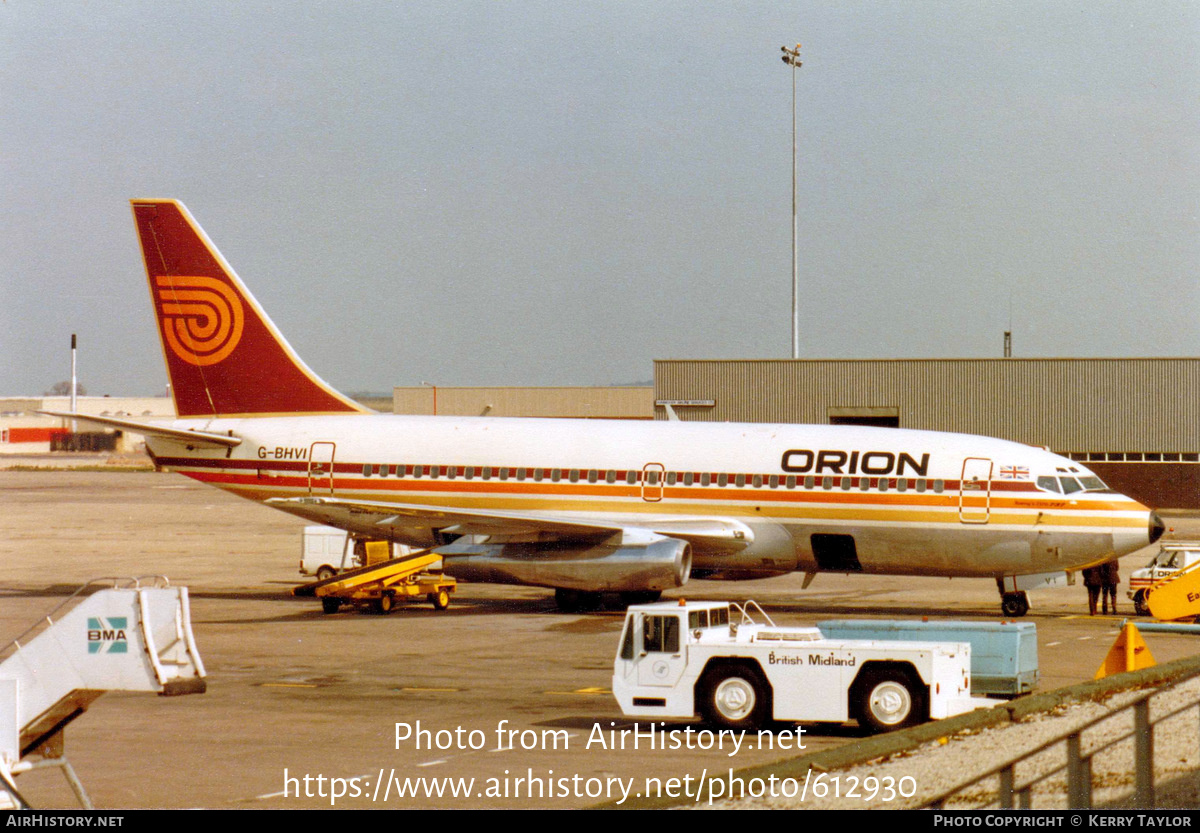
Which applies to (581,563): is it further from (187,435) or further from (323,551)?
(323,551)

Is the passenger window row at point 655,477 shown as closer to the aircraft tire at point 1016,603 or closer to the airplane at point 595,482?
the airplane at point 595,482

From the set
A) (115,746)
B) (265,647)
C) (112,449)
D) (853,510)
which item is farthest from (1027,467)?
(112,449)

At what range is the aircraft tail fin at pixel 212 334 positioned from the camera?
3769 cm

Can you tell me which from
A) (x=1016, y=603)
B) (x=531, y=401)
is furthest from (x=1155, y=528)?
(x=531, y=401)

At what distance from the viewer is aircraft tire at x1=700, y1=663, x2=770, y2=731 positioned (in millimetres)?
18047

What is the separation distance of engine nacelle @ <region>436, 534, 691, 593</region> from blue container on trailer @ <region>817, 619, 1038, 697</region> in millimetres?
10698

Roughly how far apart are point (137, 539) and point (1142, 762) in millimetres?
50517

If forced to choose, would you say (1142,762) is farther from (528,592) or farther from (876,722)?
(528,592)

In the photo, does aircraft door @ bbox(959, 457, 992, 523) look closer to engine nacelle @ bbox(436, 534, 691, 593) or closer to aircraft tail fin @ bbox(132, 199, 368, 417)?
engine nacelle @ bbox(436, 534, 691, 593)

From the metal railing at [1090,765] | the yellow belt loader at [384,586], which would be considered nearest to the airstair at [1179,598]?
the yellow belt loader at [384,586]

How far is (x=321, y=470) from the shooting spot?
35.7 m

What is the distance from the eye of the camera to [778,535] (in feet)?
107

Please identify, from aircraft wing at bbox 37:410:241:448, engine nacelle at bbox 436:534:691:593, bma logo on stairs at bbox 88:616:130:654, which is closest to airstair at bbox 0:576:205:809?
bma logo on stairs at bbox 88:616:130:654

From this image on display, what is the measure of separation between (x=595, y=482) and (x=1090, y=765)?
2502 cm
